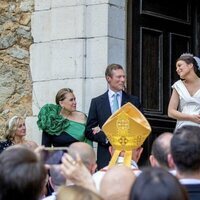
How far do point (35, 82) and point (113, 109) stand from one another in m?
1.20

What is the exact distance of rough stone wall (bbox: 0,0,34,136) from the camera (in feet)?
27.3

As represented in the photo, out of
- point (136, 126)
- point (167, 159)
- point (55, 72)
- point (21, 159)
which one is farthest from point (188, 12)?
point (21, 159)

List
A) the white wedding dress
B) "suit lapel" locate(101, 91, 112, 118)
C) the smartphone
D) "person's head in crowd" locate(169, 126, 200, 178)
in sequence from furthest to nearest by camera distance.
Result: "suit lapel" locate(101, 91, 112, 118)
the white wedding dress
the smartphone
"person's head in crowd" locate(169, 126, 200, 178)

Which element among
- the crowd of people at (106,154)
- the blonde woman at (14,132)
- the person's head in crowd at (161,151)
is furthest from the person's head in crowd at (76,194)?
the blonde woman at (14,132)

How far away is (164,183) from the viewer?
2766mm

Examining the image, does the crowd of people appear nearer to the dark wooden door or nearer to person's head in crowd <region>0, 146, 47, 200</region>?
person's head in crowd <region>0, 146, 47, 200</region>

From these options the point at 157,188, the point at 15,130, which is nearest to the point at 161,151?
the point at 157,188

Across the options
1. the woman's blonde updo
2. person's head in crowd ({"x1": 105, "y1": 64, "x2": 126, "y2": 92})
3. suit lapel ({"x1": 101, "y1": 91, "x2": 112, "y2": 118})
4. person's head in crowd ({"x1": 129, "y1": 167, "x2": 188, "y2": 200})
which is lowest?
person's head in crowd ({"x1": 129, "y1": 167, "x2": 188, "y2": 200})

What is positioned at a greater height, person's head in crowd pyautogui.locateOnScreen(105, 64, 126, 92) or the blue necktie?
person's head in crowd pyautogui.locateOnScreen(105, 64, 126, 92)

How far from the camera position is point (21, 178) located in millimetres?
2992

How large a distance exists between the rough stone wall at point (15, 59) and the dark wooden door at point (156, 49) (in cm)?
118

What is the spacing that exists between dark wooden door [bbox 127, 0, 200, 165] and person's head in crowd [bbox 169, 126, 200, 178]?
4.26 meters

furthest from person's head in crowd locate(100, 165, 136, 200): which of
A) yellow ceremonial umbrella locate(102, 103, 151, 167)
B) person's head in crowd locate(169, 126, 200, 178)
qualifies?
yellow ceremonial umbrella locate(102, 103, 151, 167)

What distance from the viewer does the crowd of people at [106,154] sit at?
2.96 metres
